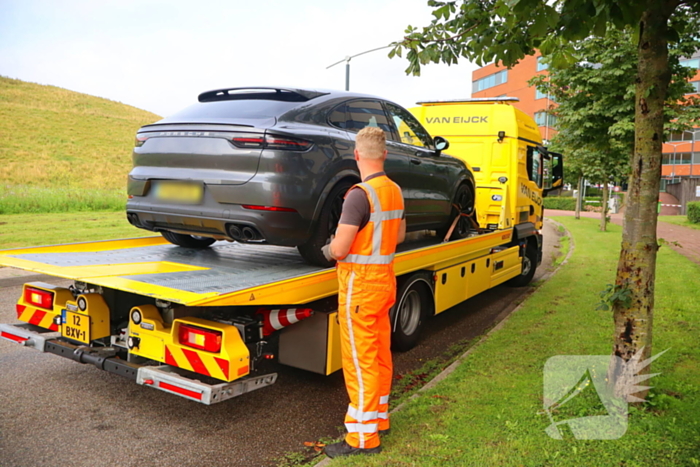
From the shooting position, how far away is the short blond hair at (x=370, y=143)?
10.8 ft

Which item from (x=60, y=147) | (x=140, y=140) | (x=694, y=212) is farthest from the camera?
(x=60, y=147)

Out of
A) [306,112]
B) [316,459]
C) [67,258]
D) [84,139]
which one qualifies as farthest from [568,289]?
[84,139]

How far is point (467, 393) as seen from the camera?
4.16 metres

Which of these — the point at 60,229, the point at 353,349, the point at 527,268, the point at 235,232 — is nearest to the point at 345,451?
the point at 353,349

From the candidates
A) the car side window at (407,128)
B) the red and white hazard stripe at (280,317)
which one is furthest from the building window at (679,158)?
the red and white hazard stripe at (280,317)

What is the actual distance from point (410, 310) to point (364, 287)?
97.9 inches

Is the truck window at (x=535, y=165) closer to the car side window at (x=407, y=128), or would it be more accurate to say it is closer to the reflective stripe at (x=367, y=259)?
the car side window at (x=407, y=128)

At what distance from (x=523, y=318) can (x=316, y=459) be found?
395 cm

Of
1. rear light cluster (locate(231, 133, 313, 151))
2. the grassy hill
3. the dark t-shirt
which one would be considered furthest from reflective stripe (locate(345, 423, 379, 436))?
the grassy hill

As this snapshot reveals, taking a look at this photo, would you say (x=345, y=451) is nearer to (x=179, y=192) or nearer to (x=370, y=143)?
(x=370, y=143)

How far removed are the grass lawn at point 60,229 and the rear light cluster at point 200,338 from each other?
385 inches

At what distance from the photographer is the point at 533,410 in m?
3.81

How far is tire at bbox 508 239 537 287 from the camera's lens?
9.41 metres

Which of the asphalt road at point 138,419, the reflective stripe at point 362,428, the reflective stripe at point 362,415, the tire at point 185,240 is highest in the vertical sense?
the tire at point 185,240
